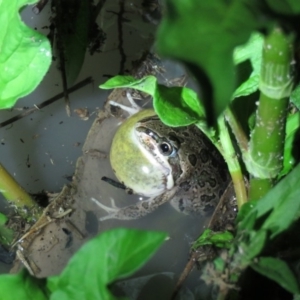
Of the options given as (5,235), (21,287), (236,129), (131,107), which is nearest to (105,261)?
(21,287)

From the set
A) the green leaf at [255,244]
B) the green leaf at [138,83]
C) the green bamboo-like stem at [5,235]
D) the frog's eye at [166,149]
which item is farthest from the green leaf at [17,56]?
the frog's eye at [166,149]

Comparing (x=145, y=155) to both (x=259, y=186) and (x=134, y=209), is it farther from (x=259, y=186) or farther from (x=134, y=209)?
(x=259, y=186)

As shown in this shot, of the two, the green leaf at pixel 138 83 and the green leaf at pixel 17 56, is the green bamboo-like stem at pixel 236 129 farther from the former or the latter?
the green leaf at pixel 17 56

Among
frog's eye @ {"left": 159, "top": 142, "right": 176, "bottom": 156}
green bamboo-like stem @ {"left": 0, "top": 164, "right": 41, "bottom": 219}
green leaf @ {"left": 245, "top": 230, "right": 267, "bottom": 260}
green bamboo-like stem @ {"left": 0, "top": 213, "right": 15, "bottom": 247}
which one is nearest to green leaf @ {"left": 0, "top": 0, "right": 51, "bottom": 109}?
green bamboo-like stem @ {"left": 0, "top": 164, "right": 41, "bottom": 219}

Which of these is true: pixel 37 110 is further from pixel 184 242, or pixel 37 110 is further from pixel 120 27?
pixel 184 242

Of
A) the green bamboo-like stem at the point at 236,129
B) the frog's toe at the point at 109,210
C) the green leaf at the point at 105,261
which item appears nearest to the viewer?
the green leaf at the point at 105,261

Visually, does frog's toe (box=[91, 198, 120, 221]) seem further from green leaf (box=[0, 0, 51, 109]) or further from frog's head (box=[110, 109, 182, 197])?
green leaf (box=[0, 0, 51, 109])
